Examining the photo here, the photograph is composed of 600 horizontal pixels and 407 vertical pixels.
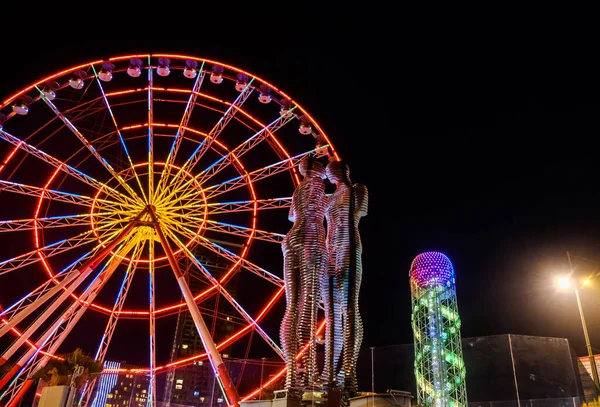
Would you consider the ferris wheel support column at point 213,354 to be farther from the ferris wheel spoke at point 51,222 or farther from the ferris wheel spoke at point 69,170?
the ferris wheel spoke at point 51,222

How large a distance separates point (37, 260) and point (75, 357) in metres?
5.79

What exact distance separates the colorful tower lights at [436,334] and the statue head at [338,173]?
10.7 metres

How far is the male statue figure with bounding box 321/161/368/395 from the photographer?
12.0 meters

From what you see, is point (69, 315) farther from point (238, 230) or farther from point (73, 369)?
point (238, 230)

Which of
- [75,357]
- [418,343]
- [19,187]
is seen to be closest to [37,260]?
[19,187]

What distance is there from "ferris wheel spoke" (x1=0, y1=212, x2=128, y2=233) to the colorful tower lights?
45.7 ft

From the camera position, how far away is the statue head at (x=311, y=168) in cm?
1384

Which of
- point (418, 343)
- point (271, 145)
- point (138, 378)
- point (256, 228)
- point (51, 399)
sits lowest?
point (51, 399)

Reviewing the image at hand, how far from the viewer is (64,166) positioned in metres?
19.7

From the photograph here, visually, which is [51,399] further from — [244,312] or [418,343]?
[418,343]

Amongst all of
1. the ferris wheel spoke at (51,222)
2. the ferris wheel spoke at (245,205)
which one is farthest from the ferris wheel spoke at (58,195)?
the ferris wheel spoke at (245,205)

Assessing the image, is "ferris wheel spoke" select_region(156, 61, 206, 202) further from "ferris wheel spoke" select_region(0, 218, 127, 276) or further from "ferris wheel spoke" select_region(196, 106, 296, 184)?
"ferris wheel spoke" select_region(0, 218, 127, 276)

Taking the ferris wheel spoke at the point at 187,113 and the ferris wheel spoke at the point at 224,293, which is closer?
the ferris wheel spoke at the point at 224,293

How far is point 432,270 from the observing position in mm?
22766
